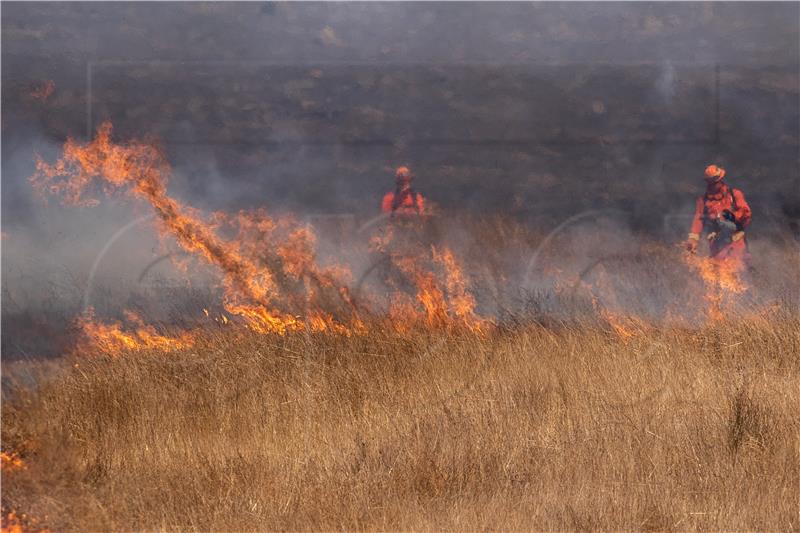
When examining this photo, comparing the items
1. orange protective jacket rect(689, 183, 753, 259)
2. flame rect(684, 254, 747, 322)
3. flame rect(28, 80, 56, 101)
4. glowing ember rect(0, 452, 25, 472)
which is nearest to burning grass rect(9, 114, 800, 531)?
glowing ember rect(0, 452, 25, 472)

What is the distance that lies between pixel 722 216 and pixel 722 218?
0.10 ft

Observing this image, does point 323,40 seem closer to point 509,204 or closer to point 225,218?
point 509,204

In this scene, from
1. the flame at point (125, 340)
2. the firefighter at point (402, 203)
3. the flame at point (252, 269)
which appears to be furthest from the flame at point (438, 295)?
the flame at point (125, 340)

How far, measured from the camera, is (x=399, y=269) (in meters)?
12.9

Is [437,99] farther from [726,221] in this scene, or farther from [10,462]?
[10,462]

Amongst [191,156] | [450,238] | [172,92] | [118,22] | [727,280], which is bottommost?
[727,280]

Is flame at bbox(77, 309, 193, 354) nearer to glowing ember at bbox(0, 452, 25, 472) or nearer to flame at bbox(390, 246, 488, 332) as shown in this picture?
flame at bbox(390, 246, 488, 332)

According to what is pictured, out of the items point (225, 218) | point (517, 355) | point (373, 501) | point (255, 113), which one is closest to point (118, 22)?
point (255, 113)

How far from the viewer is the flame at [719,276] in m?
12.0

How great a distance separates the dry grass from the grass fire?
2 centimetres

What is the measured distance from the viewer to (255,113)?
19.5 meters

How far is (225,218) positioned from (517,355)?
732cm

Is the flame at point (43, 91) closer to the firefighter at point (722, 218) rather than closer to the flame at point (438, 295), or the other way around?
the flame at point (438, 295)

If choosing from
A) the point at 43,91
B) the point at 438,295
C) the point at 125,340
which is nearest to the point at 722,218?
the point at 438,295
